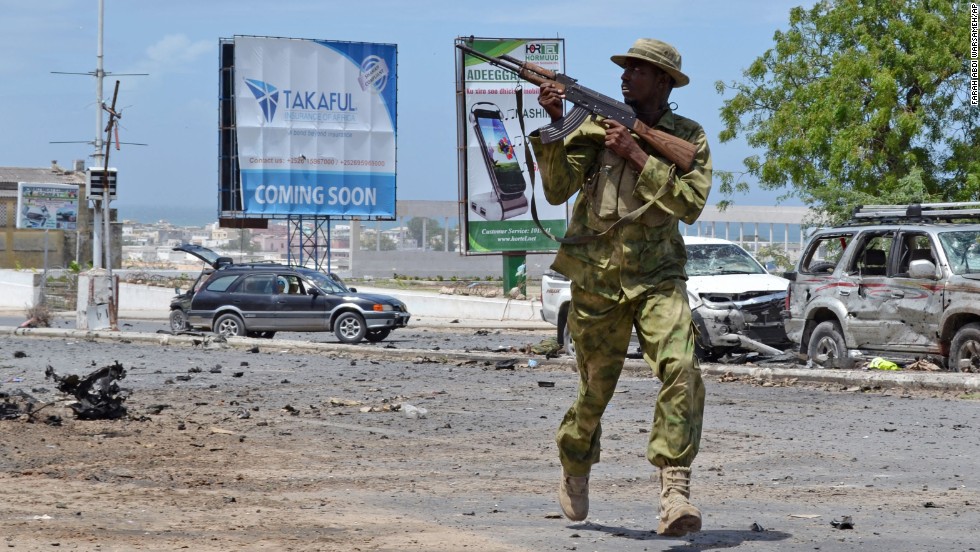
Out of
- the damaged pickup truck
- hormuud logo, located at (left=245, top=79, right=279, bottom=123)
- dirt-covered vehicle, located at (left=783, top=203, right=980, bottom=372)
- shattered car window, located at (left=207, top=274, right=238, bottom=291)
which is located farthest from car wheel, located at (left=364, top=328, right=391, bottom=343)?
hormuud logo, located at (left=245, top=79, right=279, bottom=123)

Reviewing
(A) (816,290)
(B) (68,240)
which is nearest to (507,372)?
(A) (816,290)

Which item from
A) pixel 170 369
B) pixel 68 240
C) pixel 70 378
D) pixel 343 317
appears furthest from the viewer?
pixel 68 240

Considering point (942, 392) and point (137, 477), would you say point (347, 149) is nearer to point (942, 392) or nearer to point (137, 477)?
point (942, 392)

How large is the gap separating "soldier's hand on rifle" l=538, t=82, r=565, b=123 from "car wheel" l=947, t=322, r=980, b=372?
916cm

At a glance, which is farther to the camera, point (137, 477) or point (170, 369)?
point (170, 369)

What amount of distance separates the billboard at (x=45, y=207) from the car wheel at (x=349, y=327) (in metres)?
40.6

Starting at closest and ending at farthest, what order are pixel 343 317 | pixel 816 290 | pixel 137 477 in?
pixel 137 477 < pixel 816 290 < pixel 343 317

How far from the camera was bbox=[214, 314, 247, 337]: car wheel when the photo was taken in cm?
2483

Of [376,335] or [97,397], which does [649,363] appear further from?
[376,335]

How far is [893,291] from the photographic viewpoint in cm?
1464

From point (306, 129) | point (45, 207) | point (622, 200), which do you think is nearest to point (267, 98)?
point (306, 129)

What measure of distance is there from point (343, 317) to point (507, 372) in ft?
28.2

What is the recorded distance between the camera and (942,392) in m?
13.1

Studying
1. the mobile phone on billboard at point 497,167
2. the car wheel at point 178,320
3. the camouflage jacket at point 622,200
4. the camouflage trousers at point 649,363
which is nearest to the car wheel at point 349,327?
the car wheel at point 178,320
